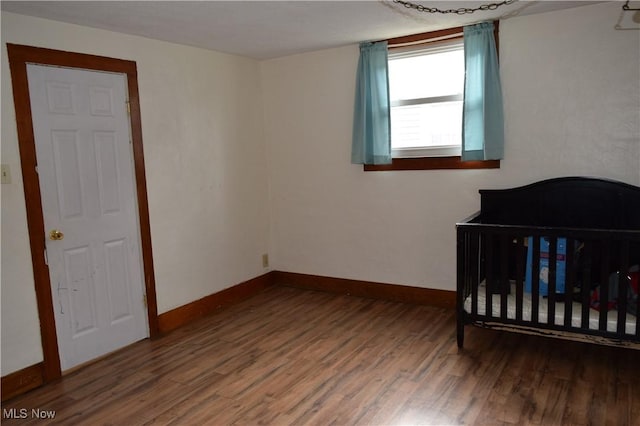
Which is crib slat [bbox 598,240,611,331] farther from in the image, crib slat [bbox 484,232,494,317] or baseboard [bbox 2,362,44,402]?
baseboard [bbox 2,362,44,402]

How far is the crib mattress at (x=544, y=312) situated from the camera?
2.56m

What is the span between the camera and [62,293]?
2918mm

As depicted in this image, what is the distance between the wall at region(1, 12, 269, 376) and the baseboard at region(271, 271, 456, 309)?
34 centimetres

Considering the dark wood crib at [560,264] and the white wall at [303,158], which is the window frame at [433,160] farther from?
the dark wood crib at [560,264]

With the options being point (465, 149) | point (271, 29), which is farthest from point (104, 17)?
point (465, 149)

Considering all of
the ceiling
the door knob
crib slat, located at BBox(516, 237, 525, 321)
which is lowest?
crib slat, located at BBox(516, 237, 525, 321)

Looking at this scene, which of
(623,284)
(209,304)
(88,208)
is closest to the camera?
(623,284)

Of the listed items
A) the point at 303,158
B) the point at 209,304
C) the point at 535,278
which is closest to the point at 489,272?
the point at 535,278

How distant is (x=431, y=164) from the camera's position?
12.1 feet

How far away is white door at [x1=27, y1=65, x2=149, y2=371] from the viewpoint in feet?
9.29

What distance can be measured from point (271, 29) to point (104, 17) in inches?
42.2

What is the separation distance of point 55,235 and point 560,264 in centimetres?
308

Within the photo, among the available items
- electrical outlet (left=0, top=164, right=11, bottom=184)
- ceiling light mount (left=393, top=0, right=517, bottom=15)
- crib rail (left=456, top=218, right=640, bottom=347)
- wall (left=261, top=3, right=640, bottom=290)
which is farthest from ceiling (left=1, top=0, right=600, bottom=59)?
crib rail (left=456, top=218, right=640, bottom=347)

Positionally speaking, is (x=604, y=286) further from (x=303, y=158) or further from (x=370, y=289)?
(x=303, y=158)
